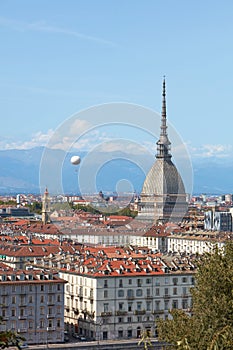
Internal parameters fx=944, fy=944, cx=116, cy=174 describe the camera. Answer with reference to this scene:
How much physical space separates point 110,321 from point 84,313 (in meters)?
1.19

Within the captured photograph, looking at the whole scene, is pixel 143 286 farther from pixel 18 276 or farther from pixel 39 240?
pixel 39 240

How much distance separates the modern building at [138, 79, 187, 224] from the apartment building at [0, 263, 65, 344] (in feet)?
201

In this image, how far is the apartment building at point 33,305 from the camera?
36.1 meters

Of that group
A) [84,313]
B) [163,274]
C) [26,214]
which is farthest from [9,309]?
[26,214]

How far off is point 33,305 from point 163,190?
240 feet

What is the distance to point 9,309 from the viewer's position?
36.1 metres

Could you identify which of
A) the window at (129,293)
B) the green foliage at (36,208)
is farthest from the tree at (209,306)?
the green foliage at (36,208)

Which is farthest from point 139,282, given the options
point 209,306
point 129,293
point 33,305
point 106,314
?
point 209,306

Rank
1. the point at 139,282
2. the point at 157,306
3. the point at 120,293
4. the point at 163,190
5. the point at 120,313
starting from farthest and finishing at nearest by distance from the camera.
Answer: the point at 163,190 < the point at 157,306 < the point at 139,282 < the point at 120,293 < the point at 120,313

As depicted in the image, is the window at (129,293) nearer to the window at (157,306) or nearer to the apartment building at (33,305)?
the window at (157,306)

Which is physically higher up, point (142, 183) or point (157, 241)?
point (142, 183)

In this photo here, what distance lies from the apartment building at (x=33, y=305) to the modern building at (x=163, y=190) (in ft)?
201

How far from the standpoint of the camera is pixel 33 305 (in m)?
36.6

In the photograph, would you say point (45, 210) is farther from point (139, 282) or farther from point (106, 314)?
point (106, 314)
